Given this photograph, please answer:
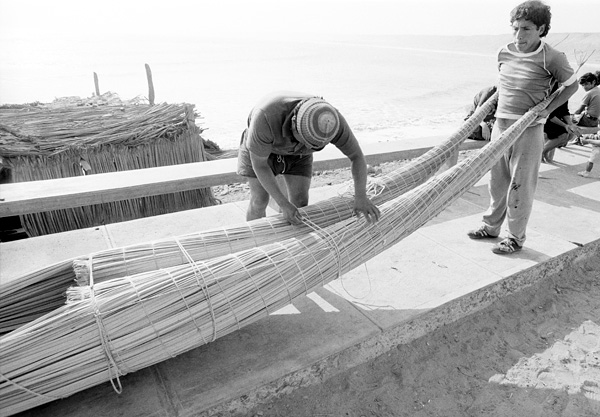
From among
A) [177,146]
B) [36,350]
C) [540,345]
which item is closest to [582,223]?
[540,345]

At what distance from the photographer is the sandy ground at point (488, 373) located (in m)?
2.08

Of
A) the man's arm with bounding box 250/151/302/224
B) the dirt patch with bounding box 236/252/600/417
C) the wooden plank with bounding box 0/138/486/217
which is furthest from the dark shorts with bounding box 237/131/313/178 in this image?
the dirt patch with bounding box 236/252/600/417

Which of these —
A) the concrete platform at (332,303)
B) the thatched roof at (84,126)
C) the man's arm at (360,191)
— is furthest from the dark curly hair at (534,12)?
the thatched roof at (84,126)

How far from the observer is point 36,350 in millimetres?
1486

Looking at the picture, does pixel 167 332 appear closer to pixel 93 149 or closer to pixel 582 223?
pixel 582 223

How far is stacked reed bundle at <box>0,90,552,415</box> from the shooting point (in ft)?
4.93

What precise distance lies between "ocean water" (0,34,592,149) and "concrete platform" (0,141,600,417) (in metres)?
6.43

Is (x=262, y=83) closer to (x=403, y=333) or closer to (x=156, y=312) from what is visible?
(x=403, y=333)

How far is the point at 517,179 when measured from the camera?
2.83m

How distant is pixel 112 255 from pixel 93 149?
4148mm

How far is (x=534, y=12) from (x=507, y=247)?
1.42 meters

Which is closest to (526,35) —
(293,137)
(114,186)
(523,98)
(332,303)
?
(523,98)

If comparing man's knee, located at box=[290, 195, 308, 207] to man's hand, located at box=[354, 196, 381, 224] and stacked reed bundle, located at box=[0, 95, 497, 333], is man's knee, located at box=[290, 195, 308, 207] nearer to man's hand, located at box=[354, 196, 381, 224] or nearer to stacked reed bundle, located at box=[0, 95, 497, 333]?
stacked reed bundle, located at box=[0, 95, 497, 333]

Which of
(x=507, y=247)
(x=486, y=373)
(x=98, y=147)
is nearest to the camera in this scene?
(x=486, y=373)
